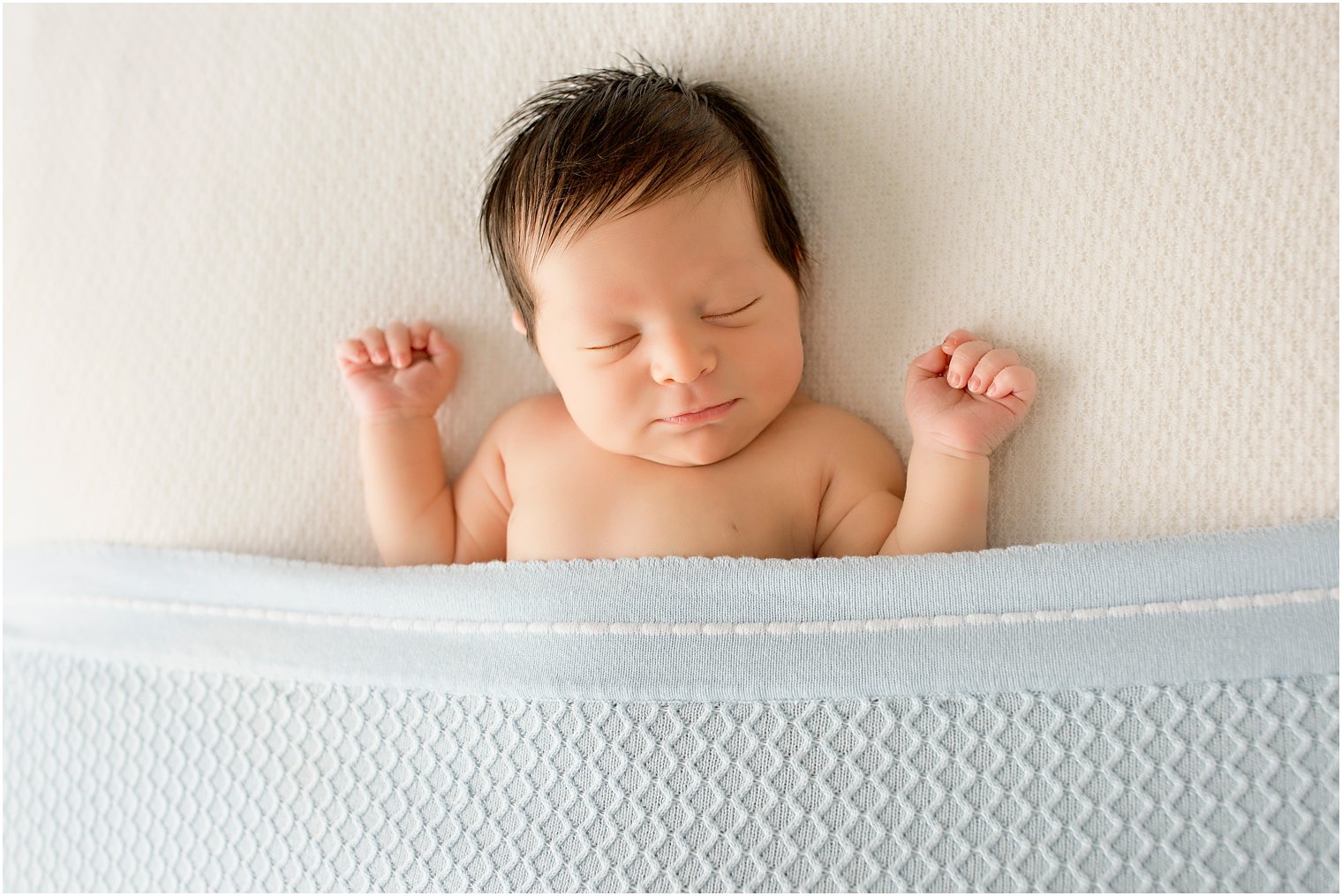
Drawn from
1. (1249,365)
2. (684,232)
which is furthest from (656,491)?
(1249,365)

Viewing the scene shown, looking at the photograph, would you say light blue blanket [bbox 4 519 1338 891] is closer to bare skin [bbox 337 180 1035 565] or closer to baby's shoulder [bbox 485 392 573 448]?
bare skin [bbox 337 180 1035 565]

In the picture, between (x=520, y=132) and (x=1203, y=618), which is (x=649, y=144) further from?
(x=1203, y=618)

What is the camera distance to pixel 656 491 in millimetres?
1172

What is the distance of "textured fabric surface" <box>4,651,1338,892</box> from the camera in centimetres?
94

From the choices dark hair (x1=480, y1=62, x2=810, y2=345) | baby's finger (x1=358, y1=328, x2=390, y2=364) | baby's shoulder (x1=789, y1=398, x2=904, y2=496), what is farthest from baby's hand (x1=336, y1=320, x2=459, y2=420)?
baby's shoulder (x1=789, y1=398, x2=904, y2=496)

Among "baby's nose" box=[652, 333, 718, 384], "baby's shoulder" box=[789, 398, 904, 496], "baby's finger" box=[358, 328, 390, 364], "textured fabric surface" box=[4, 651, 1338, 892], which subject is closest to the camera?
"textured fabric surface" box=[4, 651, 1338, 892]

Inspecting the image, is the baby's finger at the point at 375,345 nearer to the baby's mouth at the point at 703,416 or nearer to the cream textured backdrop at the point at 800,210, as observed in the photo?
the cream textured backdrop at the point at 800,210

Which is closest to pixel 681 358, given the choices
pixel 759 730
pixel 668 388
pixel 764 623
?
pixel 668 388

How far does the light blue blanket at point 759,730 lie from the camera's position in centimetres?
96

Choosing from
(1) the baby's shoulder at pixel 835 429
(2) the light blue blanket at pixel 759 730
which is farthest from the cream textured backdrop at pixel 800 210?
(2) the light blue blanket at pixel 759 730

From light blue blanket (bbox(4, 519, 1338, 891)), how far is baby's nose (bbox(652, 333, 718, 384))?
21 cm

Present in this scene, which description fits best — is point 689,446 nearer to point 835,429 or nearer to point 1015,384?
point 835,429

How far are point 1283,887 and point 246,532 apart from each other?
1243 mm

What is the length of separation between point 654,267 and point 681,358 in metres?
0.11
